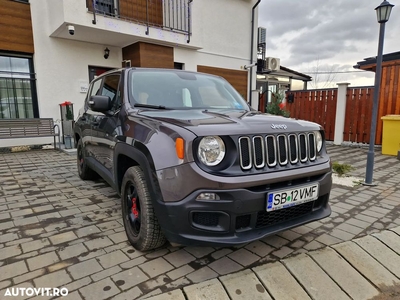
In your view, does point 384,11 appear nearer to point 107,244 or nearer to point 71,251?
point 107,244

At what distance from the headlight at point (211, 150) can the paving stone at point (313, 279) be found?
108 centimetres

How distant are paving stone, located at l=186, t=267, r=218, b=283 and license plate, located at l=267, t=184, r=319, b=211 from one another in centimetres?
69

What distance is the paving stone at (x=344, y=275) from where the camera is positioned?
1.94 meters

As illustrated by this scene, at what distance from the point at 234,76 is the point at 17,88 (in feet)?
26.2

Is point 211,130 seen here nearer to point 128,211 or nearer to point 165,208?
point 165,208

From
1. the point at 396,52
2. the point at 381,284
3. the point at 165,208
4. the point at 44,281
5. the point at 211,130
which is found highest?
the point at 396,52

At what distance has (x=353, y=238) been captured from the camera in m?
2.59

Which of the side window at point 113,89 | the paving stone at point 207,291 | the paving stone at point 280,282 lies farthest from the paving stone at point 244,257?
the side window at point 113,89

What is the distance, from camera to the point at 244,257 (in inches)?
89.0

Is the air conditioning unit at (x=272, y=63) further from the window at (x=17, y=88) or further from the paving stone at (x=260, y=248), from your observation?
the paving stone at (x=260, y=248)

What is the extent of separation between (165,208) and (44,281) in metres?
1.04

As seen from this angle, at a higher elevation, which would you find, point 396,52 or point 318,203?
point 396,52

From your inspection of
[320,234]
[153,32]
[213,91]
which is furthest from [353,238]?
[153,32]

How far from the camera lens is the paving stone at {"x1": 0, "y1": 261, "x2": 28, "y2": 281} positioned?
197 cm
